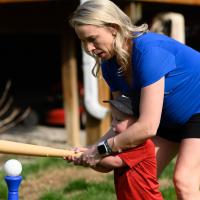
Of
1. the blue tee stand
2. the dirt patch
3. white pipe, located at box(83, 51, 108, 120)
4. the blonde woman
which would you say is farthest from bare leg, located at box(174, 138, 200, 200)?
white pipe, located at box(83, 51, 108, 120)

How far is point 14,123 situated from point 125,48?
644cm

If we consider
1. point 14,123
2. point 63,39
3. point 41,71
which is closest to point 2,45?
point 41,71

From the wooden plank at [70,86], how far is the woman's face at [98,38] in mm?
4299

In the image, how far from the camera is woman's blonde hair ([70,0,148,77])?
304 cm

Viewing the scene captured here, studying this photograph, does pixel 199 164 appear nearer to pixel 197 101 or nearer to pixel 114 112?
pixel 197 101

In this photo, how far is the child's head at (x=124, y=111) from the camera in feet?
10.7

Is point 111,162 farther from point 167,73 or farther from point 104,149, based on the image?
point 167,73

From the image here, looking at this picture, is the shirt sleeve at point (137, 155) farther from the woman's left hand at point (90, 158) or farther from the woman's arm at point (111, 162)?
the woman's left hand at point (90, 158)

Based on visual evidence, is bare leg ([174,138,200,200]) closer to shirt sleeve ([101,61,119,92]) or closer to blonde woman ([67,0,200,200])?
blonde woman ([67,0,200,200])

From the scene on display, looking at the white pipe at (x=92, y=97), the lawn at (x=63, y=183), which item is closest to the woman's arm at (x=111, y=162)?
the lawn at (x=63, y=183)

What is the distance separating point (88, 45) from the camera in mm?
3115

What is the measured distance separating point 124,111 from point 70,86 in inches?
172

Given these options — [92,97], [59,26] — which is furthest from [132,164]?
[59,26]

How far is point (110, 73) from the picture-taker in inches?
133
